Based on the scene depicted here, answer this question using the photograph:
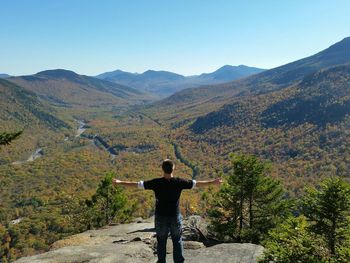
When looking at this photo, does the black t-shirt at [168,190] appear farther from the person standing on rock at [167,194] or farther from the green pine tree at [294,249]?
the green pine tree at [294,249]

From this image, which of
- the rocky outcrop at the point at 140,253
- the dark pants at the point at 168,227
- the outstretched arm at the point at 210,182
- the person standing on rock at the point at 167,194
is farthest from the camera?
the rocky outcrop at the point at 140,253

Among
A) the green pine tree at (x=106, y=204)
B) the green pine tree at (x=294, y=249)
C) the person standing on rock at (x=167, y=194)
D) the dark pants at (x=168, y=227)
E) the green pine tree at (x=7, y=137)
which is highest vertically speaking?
the green pine tree at (x=7, y=137)

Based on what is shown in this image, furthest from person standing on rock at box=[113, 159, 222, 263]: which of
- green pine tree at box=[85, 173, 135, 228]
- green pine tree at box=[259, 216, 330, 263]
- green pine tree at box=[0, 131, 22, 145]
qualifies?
green pine tree at box=[85, 173, 135, 228]

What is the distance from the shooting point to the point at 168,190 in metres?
14.2

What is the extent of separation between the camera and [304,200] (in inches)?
860

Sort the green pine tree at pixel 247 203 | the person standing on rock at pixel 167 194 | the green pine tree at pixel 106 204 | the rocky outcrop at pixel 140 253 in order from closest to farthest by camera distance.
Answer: the person standing on rock at pixel 167 194
the rocky outcrop at pixel 140 253
the green pine tree at pixel 247 203
the green pine tree at pixel 106 204

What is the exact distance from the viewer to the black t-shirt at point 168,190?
14156 mm

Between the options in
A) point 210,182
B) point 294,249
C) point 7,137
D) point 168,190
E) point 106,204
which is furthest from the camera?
point 106,204

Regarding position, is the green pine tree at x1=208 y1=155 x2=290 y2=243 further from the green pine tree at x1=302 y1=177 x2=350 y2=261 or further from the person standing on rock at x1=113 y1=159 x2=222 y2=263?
the person standing on rock at x1=113 y1=159 x2=222 y2=263

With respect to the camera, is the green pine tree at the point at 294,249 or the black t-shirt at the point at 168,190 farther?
the green pine tree at the point at 294,249

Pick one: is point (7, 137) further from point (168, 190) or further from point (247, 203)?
point (247, 203)

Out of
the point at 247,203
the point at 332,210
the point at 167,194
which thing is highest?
the point at 167,194

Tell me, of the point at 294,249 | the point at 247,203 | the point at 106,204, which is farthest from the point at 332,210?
the point at 106,204

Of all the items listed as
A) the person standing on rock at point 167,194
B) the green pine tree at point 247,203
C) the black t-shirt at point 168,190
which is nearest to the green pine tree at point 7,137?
the person standing on rock at point 167,194
